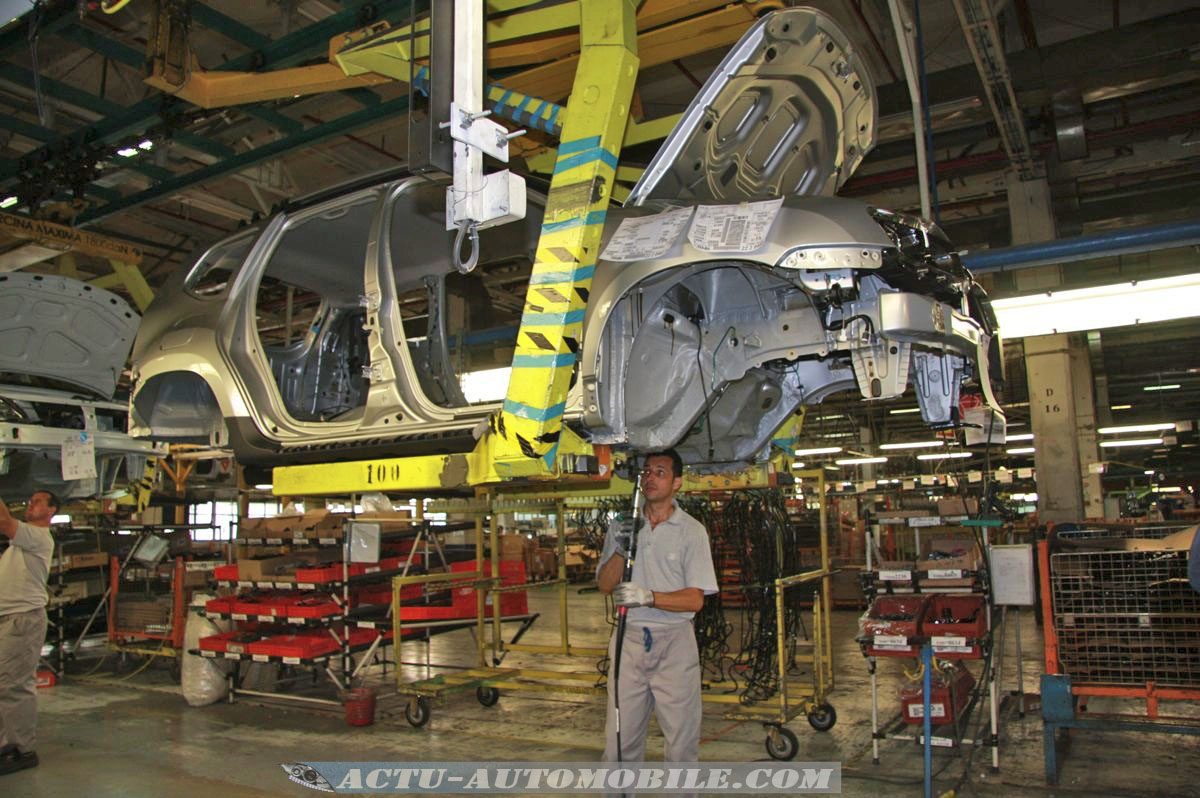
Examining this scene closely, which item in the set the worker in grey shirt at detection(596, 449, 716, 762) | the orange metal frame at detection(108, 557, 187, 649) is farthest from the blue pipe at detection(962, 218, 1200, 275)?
the orange metal frame at detection(108, 557, 187, 649)

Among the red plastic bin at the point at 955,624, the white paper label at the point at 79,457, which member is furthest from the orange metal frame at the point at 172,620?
the red plastic bin at the point at 955,624

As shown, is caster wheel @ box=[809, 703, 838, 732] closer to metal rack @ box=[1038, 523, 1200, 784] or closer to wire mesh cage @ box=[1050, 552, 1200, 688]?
metal rack @ box=[1038, 523, 1200, 784]

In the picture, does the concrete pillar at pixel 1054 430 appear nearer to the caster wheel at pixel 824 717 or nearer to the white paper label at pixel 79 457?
the caster wheel at pixel 824 717

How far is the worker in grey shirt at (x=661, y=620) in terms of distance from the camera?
118 inches

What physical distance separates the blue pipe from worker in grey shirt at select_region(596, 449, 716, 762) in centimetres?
394

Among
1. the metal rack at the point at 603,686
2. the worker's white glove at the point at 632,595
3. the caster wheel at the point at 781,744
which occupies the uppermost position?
the worker's white glove at the point at 632,595

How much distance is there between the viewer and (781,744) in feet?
15.7

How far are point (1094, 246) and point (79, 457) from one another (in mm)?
7295

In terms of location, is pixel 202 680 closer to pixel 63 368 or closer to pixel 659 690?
pixel 63 368

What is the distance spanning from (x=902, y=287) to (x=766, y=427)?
1.34 metres

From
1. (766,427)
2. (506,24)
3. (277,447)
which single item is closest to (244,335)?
(277,447)

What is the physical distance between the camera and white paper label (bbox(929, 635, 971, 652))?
4410 mm

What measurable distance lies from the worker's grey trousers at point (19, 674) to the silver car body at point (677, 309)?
1.19 meters

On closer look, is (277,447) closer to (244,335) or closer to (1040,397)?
(244,335)
